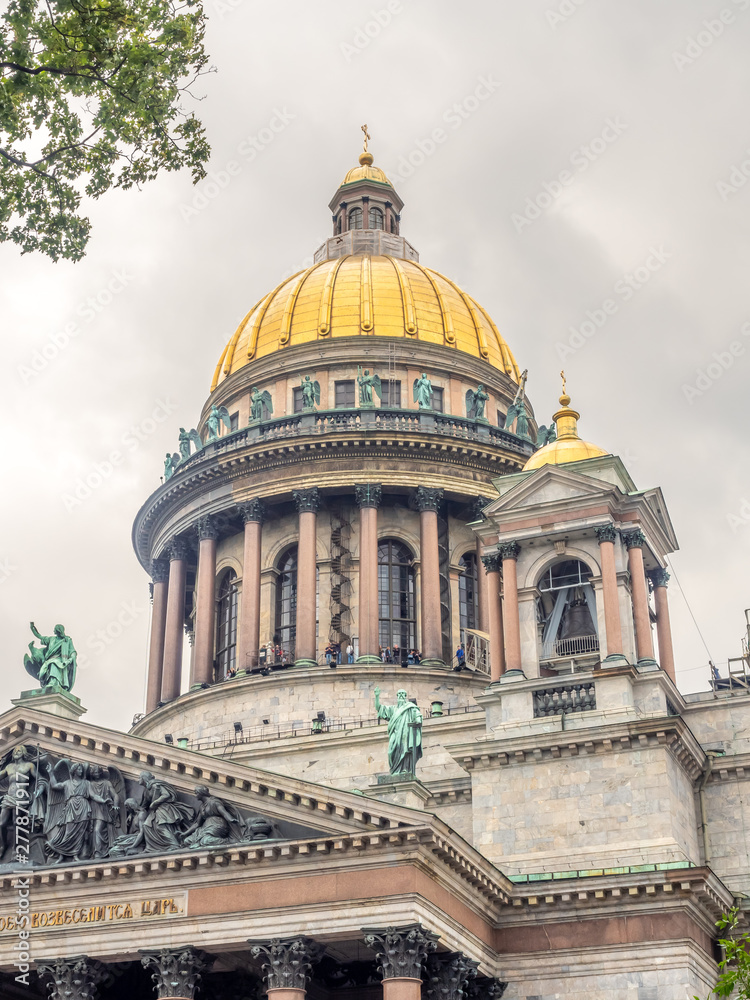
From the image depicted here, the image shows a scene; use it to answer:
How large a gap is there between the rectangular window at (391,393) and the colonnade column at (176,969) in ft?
93.2

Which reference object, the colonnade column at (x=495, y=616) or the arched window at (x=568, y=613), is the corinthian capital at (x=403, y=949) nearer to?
the colonnade column at (x=495, y=616)

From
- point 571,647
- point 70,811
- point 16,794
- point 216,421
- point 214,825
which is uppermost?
point 216,421

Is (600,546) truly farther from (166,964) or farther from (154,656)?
(154,656)

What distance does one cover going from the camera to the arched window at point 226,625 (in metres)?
53.7

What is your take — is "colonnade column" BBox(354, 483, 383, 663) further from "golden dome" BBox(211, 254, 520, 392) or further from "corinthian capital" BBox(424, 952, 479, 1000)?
"corinthian capital" BBox(424, 952, 479, 1000)

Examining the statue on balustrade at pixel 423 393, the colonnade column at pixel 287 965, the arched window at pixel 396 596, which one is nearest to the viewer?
the colonnade column at pixel 287 965

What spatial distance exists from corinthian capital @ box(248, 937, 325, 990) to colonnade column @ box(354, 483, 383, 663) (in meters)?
18.7

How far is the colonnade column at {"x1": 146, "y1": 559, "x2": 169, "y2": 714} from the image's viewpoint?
55.1 m

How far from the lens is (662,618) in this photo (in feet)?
141

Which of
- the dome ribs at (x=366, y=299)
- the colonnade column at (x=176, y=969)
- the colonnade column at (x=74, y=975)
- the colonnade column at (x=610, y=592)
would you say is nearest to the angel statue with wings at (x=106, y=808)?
the colonnade column at (x=74, y=975)

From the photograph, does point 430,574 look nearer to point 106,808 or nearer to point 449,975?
point 106,808

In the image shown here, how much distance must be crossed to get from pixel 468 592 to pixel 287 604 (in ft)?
22.4

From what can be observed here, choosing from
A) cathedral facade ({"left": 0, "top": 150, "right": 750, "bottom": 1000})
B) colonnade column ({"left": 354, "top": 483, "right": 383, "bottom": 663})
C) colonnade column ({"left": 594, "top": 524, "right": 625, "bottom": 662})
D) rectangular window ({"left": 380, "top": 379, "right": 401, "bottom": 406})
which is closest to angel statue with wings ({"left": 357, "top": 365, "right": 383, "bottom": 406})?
cathedral facade ({"left": 0, "top": 150, "right": 750, "bottom": 1000})

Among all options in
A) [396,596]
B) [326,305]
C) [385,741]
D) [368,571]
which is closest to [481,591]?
[396,596]
